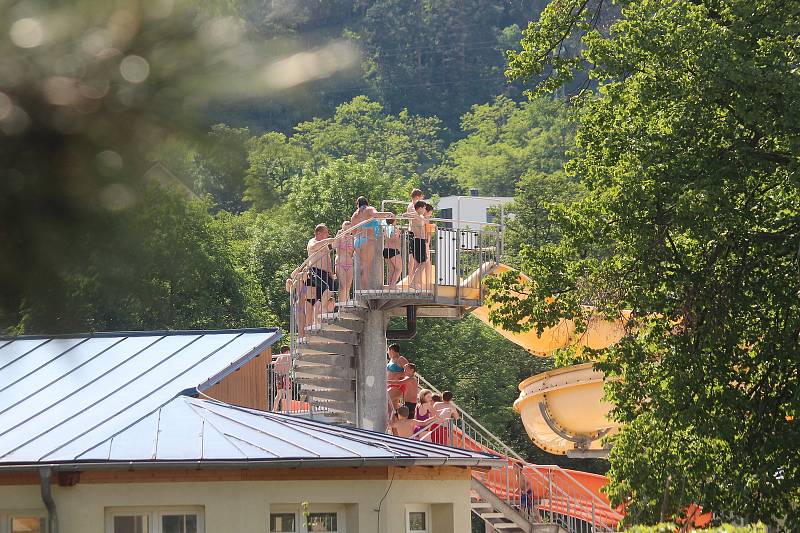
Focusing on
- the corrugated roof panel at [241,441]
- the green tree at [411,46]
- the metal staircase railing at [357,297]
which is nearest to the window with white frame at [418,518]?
the corrugated roof panel at [241,441]

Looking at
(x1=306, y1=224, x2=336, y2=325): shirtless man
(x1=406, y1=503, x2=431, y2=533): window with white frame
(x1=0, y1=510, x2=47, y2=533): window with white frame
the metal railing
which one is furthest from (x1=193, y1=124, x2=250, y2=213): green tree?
(x1=306, y1=224, x2=336, y2=325): shirtless man

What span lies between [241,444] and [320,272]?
5759mm

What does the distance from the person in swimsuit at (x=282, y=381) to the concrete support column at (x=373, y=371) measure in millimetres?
1757

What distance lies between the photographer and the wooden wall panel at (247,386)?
21562 mm

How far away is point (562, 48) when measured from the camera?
22406 mm

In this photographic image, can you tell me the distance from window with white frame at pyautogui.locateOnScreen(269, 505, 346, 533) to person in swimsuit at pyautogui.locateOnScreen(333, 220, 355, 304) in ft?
15.9

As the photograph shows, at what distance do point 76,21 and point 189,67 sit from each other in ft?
0.80

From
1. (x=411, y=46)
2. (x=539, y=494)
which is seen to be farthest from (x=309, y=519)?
(x=411, y=46)

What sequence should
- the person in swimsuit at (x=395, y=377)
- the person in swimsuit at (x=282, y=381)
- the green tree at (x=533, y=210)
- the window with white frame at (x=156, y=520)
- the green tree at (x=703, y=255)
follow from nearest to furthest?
1. the window with white frame at (x=156, y=520)
2. the green tree at (x=703, y=255)
3. the person in swimsuit at (x=395, y=377)
4. the person in swimsuit at (x=282, y=381)
5. the green tree at (x=533, y=210)

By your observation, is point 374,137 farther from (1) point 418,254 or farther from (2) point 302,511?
(2) point 302,511

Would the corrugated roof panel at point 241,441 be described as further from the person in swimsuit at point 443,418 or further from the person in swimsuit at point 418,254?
the person in swimsuit at point 443,418

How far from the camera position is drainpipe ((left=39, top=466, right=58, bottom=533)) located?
16.1 metres

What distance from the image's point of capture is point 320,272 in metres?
22.0

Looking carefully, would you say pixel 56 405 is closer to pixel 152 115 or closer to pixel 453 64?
pixel 453 64
